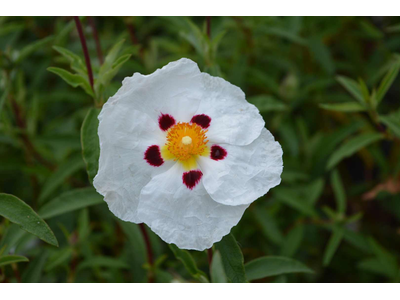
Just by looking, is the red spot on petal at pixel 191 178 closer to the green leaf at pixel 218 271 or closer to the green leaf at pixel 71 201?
the green leaf at pixel 218 271

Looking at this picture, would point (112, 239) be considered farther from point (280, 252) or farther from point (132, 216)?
point (132, 216)

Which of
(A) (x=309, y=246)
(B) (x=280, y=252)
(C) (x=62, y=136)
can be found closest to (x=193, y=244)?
(B) (x=280, y=252)

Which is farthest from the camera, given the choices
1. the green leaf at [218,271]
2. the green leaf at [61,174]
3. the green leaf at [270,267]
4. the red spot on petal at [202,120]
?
the green leaf at [61,174]

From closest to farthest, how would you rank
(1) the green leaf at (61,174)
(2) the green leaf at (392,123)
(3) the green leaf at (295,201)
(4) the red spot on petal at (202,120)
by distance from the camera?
(4) the red spot on petal at (202,120) → (2) the green leaf at (392,123) → (1) the green leaf at (61,174) → (3) the green leaf at (295,201)

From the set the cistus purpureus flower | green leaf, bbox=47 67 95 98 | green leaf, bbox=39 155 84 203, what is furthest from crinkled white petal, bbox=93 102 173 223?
A: green leaf, bbox=39 155 84 203

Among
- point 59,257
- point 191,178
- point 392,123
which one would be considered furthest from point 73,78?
point 392,123

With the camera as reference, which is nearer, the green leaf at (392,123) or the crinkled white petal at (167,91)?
the crinkled white petal at (167,91)

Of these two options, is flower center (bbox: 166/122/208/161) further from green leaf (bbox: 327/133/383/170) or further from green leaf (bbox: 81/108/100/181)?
green leaf (bbox: 327/133/383/170)

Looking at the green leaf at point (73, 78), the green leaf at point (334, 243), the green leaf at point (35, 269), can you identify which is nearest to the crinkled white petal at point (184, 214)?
the green leaf at point (73, 78)

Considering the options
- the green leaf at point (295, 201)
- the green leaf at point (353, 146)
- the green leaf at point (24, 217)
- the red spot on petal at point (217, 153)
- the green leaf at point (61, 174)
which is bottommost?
the green leaf at point (295, 201)

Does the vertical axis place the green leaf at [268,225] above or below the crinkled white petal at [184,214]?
below
